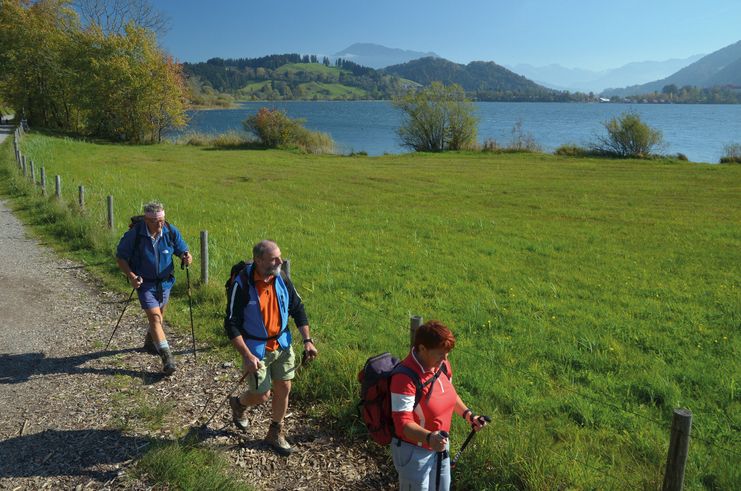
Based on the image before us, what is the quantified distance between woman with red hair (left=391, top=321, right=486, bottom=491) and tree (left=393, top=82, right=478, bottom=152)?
53.4 m

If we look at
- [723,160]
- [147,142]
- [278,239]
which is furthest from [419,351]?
→ [147,142]

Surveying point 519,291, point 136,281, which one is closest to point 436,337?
point 136,281

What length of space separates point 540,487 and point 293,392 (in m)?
3.00

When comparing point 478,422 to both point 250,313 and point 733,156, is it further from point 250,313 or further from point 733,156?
point 733,156

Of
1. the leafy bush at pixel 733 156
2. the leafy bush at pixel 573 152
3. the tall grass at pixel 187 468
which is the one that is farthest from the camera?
the leafy bush at pixel 573 152

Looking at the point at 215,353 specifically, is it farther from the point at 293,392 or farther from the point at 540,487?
the point at 540,487

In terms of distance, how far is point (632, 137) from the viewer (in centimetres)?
4684

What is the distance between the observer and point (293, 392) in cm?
641

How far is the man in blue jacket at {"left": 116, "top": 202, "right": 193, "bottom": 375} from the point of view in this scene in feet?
21.9

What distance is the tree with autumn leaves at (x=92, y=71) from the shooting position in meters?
53.6

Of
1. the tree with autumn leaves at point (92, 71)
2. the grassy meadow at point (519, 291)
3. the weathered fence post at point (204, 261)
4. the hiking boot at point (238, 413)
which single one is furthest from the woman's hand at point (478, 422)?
the tree with autumn leaves at point (92, 71)

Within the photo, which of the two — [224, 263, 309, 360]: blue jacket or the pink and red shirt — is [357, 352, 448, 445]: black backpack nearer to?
the pink and red shirt

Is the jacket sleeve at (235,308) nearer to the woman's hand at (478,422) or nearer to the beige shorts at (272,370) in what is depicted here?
the beige shorts at (272,370)

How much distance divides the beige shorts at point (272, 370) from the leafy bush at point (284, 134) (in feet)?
161
